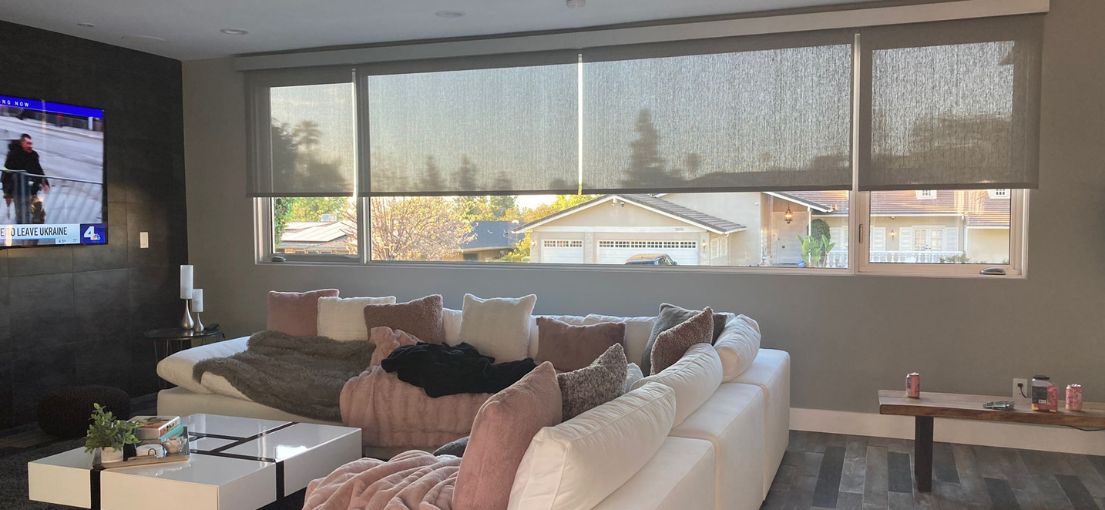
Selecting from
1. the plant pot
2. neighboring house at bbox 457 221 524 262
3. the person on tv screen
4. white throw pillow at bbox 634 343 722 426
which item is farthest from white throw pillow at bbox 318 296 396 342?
white throw pillow at bbox 634 343 722 426

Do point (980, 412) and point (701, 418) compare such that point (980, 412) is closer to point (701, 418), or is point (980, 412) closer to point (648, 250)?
point (701, 418)

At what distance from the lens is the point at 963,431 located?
4934 mm

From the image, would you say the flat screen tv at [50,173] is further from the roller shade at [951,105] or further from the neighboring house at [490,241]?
the roller shade at [951,105]

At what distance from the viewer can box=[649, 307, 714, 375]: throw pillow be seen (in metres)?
3.91

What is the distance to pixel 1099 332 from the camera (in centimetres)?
470

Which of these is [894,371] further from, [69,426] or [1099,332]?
[69,426]

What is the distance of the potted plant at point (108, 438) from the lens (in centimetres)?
340

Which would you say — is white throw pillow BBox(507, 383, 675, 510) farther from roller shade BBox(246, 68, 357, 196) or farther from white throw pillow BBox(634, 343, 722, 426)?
roller shade BBox(246, 68, 357, 196)

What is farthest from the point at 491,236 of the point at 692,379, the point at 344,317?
the point at 692,379

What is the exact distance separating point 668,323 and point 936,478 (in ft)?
5.07

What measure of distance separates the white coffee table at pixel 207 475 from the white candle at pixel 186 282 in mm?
2084

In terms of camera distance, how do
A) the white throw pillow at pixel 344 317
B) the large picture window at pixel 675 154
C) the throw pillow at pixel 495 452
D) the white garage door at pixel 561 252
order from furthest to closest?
the white garage door at pixel 561 252, the white throw pillow at pixel 344 317, the large picture window at pixel 675 154, the throw pillow at pixel 495 452

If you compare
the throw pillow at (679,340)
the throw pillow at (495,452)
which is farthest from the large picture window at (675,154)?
the throw pillow at (495,452)

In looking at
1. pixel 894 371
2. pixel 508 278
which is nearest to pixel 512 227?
pixel 508 278
